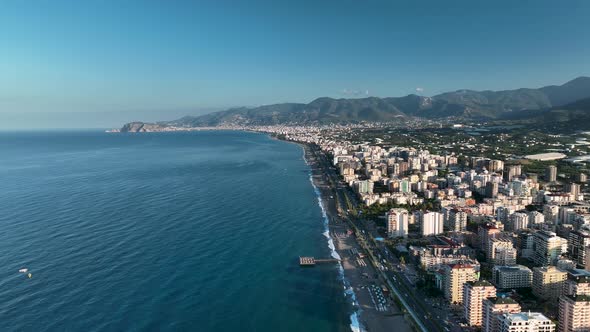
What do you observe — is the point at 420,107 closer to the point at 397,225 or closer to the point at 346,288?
the point at 397,225

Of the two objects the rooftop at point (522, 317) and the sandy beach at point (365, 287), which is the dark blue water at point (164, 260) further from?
the rooftop at point (522, 317)

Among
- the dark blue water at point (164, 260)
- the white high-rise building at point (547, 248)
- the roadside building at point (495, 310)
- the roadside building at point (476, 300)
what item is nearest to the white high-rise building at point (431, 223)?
the white high-rise building at point (547, 248)

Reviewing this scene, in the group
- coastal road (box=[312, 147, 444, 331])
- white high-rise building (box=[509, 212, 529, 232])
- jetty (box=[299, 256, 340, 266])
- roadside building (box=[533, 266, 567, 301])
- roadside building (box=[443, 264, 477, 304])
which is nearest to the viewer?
coastal road (box=[312, 147, 444, 331])

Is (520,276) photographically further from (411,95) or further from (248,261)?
(411,95)

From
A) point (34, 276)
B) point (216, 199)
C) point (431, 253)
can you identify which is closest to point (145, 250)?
point (34, 276)

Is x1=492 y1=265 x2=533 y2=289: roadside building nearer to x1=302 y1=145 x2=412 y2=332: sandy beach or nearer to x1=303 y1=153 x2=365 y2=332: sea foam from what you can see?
x1=302 y1=145 x2=412 y2=332: sandy beach

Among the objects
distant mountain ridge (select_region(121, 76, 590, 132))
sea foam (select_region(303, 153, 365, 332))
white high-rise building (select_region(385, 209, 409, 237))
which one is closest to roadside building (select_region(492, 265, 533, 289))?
sea foam (select_region(303, 153, 365, 332))
